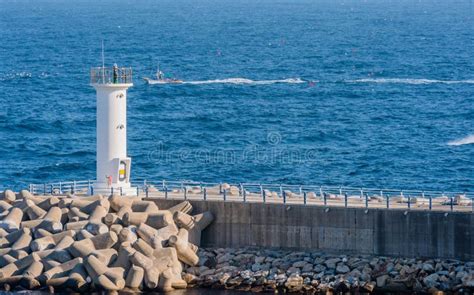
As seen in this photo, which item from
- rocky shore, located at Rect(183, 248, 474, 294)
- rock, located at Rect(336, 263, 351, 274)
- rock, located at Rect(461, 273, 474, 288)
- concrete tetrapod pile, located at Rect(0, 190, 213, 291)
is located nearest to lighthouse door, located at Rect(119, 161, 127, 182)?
concrete tetrapod pile, located at Rect(0, 190, 213, 291)

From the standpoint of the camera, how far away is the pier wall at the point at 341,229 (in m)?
41.1

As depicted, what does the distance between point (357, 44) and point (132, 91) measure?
189 feet

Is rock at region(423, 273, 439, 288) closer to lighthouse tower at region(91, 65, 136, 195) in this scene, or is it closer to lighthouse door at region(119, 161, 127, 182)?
lighthouse tower at region(91, 65, 136, 195)

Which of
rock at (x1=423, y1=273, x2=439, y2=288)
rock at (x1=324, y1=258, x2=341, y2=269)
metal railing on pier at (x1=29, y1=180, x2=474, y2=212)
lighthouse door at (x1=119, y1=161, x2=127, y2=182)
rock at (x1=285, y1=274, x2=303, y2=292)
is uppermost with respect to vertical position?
lighthouse door at (x1=119, y1=161, x2=127, y2=182)

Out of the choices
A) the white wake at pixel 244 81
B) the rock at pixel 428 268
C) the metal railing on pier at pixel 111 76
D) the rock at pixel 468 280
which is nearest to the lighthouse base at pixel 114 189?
the metal railing on pier at pixel 111 76

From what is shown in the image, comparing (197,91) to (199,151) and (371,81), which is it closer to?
(371,81)

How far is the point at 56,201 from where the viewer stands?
44250 millimetres

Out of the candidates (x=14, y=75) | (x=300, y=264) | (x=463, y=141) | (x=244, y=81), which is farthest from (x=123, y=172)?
(x=14, y=75)

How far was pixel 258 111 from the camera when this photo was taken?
89.3 metres

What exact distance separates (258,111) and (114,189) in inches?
1737

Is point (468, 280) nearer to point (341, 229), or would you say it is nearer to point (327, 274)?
point (327, 274)

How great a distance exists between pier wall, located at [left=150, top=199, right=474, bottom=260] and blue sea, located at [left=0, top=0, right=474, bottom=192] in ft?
58.9

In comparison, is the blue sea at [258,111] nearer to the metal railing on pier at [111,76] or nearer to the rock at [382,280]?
the metal railing on pier at [111,76]

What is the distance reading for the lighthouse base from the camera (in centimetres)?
4562
